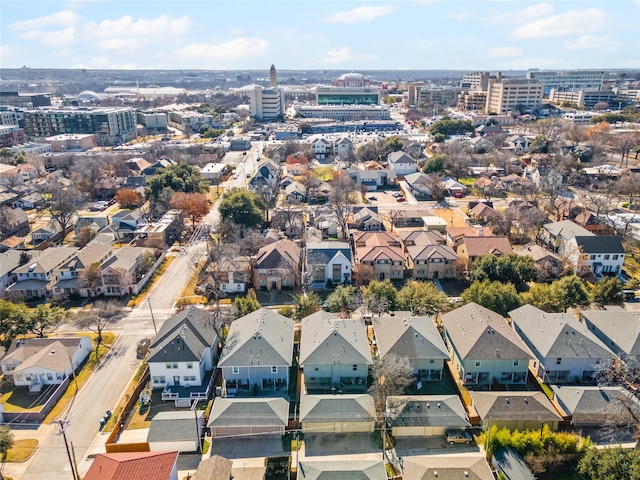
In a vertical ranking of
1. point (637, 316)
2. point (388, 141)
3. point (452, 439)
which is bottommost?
point (452, 439)

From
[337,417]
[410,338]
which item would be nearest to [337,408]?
[337,417]

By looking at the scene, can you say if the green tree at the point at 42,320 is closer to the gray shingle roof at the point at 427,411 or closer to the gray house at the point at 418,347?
the gray house at the point at 418,347

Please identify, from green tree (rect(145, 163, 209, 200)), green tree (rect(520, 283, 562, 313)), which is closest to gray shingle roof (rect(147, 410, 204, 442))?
green tree (rect(520, 283, 562, 313))

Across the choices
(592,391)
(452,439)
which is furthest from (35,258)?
(592,391)

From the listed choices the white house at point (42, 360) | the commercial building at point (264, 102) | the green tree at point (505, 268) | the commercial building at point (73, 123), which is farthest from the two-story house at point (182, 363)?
the commercial building at point (264, 102)

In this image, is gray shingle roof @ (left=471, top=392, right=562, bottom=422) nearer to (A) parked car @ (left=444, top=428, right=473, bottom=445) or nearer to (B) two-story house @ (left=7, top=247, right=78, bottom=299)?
(A) parked car @ (left=444, top=428, right=473, bottom=445)

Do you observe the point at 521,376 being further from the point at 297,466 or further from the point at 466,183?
the point at 466,183
